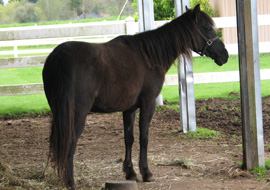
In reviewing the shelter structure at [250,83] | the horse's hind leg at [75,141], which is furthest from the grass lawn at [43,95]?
the horse's hind leg at [75,141]

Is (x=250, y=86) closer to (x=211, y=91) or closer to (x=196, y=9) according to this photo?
(x=196, y=9)

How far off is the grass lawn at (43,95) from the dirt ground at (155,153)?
97 cm

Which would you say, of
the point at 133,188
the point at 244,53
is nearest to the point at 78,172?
the point at 133,188

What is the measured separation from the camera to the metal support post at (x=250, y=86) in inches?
177

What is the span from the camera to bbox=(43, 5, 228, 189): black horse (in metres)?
3.67

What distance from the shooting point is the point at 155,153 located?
18.4 feet

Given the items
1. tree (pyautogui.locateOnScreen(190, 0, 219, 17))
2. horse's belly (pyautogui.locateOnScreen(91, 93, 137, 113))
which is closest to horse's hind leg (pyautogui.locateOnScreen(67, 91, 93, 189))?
horse's belly (pyautogui.locateOnScreen(91, 93, 137, 113))

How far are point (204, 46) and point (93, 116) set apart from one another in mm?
4052

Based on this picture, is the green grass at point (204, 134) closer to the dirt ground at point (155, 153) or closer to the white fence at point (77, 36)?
the dirt ground at point (155, 153)

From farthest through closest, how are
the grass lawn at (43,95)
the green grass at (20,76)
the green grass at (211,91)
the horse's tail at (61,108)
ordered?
1. the green grass at (20,76)
2. the green grass at (211,91)
3. the grass lawn at (43,95)
4. the horse's tail at (61,108)

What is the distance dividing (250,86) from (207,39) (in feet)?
2.40

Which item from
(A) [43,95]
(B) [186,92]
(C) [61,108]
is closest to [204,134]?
(B) [186,92]

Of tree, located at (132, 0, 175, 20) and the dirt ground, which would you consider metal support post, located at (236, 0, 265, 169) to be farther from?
tree, located at (132, 0, 175, 20)

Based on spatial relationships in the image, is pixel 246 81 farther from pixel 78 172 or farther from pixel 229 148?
pixel 78 172
